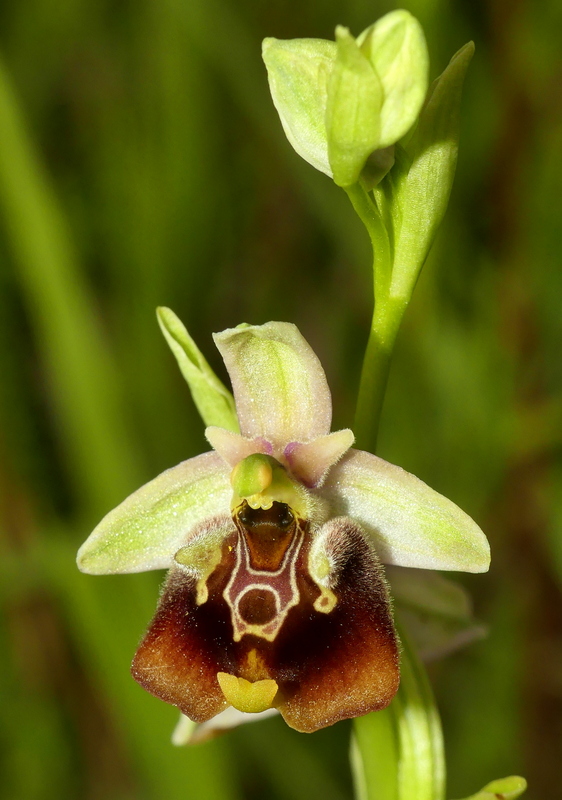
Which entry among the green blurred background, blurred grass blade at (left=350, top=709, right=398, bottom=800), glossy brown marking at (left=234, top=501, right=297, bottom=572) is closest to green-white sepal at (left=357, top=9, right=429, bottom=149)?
glossy brown marking at (left=234, top=501, right=297, bottom=572)

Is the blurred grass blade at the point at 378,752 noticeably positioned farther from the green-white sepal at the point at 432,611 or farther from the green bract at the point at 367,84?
the green bract at the point at 367,84

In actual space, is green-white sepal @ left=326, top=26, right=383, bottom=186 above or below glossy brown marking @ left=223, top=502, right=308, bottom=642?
above

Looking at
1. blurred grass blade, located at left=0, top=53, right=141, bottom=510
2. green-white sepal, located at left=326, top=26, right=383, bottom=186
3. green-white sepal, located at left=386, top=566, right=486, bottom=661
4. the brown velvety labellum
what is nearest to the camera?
green-white sepal, located at left=326, top=26, right=383, bottom=186

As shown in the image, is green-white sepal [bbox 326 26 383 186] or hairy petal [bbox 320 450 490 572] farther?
hairy petal [bbox 320 450 490 572]

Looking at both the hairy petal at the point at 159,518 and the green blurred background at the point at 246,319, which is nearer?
the hairy petal at the point at 159,518

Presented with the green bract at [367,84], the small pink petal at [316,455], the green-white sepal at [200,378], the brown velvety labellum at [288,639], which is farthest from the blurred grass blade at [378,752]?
the green bract at [367,84]

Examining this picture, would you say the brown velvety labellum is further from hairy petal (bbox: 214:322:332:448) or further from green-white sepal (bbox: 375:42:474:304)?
green-white sepal (bbox: 375:42:474:304)
